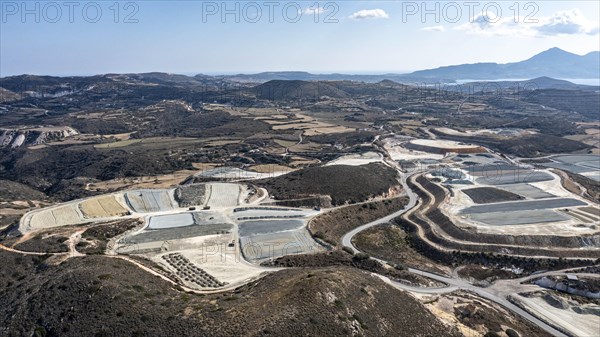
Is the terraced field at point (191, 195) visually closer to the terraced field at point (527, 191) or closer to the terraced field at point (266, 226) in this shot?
the terraced field at point (266, 226)

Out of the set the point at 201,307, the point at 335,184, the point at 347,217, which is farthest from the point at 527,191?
the point at 201,307

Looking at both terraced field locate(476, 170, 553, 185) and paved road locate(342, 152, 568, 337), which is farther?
terraced field locate(476, 170, 553, 185)

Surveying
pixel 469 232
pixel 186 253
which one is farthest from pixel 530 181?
pixel 186 253

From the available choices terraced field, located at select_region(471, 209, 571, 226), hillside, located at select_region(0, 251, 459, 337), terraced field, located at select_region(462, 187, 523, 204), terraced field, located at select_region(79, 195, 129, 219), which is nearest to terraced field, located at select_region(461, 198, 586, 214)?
terraced field, located at select_region(471, 209, 571, 226)

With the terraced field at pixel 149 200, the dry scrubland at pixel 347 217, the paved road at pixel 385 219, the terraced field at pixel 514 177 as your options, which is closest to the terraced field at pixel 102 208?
the terraced field at pixel 149 200

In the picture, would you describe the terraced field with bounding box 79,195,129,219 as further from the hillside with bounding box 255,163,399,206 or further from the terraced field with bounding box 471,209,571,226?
the terraced field with bounding box 471,209,571,226
